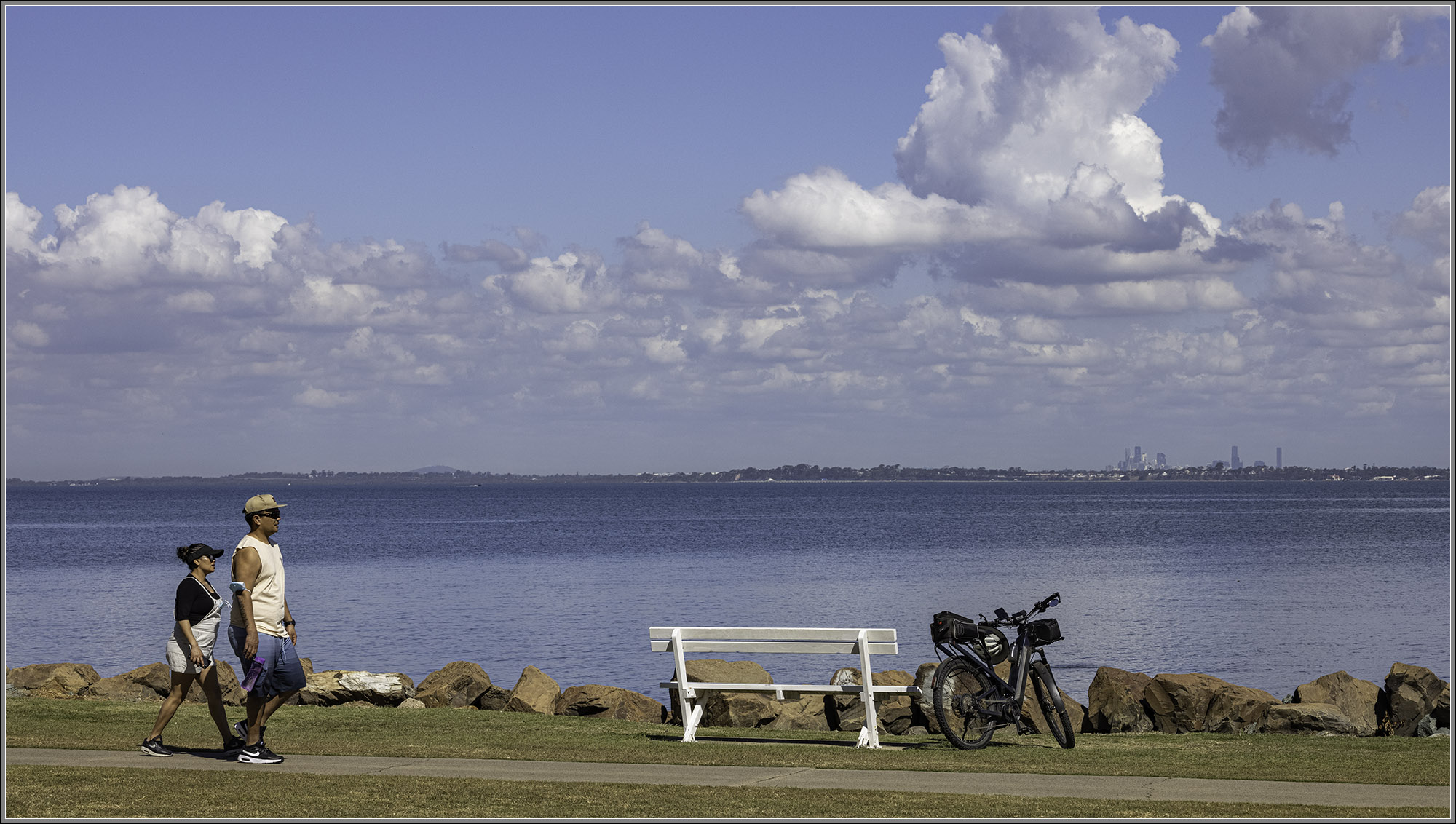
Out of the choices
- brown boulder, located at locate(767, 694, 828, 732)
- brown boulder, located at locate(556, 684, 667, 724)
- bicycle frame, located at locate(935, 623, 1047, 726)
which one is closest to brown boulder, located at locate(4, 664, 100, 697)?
brown boulder, located at locate(556, 684, 667, 724)

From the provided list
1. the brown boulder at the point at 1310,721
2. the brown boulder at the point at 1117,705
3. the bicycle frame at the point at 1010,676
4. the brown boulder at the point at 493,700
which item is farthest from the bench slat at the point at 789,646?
the brown boulder at the point at 493,700

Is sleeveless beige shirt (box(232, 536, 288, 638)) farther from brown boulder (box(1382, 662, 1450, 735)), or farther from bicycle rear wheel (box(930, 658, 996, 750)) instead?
brown boulder (box(1382, 662, 1450, 735))

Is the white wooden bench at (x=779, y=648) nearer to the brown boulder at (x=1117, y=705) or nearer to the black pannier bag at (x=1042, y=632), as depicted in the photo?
the black pannier bag at (x=1042, y=632)

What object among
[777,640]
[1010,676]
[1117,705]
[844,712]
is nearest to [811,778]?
[777,640]

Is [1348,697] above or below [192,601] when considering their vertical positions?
below

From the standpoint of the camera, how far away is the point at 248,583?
33.1ft

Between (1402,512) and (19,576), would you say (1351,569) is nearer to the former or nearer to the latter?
(19,576)

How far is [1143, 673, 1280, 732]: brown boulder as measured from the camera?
14.4 meters

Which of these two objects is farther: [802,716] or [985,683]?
[802,716]

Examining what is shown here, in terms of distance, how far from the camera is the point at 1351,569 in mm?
56719

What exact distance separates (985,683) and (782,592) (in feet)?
119

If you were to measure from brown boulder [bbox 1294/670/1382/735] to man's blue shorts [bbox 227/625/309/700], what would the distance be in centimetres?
1042

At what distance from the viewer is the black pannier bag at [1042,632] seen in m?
12.1

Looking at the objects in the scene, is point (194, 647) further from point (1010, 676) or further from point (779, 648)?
point (1010, 676)
